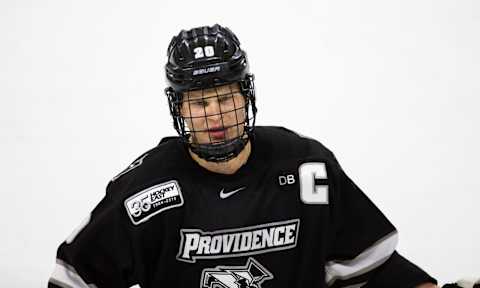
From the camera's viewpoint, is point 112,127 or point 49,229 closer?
point 49,229

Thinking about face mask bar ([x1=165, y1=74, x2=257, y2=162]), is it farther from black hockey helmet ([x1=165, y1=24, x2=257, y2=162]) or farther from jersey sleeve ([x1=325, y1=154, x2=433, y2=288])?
jersey sleeve ([x1=325, y1=154, x2=433, y2=288])

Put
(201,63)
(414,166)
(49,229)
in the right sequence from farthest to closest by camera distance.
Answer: (414,166) → (49,229) → (201,63)

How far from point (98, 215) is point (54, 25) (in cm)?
220

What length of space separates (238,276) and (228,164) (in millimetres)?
272

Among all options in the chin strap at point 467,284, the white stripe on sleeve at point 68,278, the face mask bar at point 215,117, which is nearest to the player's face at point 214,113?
the face mask bar at point 215,117

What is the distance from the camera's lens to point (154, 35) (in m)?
3.96

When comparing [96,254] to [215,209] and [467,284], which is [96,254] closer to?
[215,209]

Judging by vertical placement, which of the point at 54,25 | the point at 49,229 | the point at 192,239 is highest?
the point at 54,25

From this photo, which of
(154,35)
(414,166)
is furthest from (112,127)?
(414,166)

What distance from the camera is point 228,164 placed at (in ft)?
6.63

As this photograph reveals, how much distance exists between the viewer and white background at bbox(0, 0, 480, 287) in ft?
9.89

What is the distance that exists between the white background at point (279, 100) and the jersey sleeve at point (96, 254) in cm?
77

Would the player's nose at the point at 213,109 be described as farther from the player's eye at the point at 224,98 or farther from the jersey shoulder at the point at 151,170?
the jersey shoulder at the point at 151,170

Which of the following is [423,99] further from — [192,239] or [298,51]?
[192,239]
